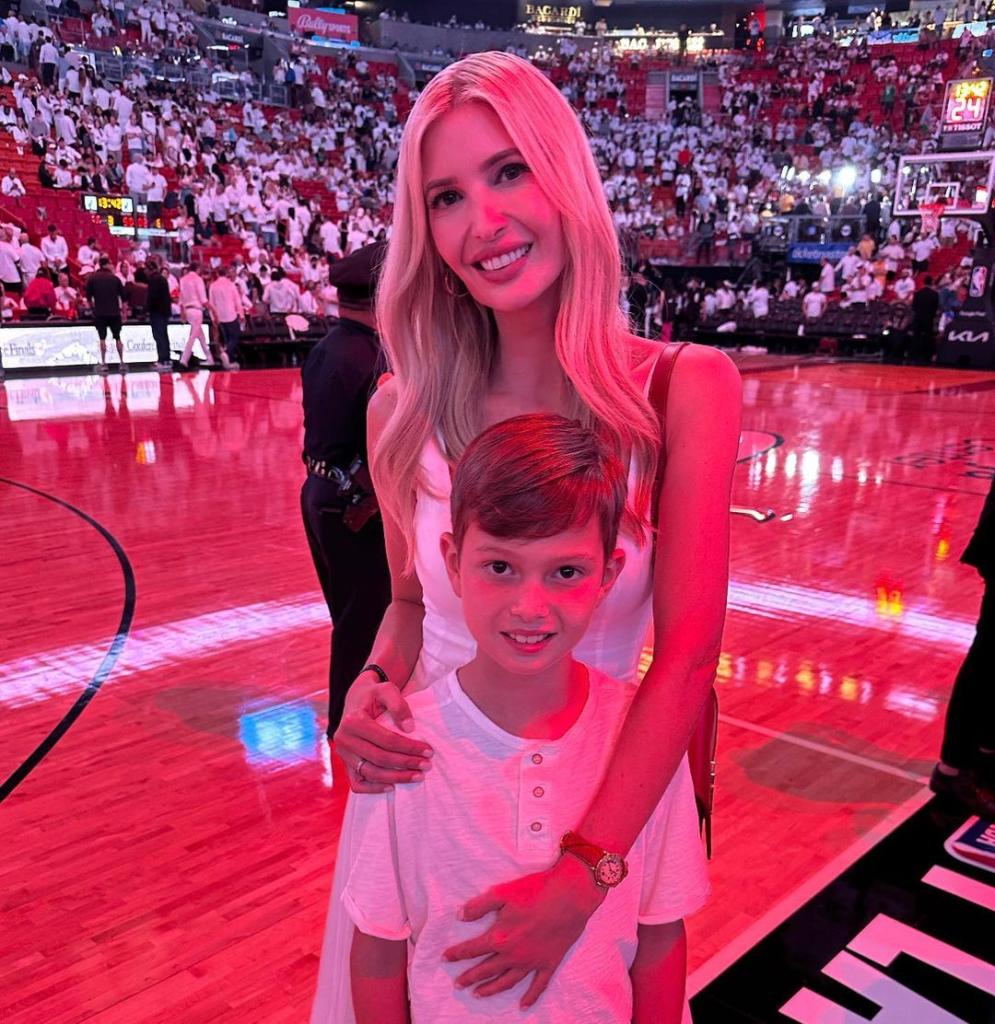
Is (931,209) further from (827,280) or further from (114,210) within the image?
(114,210)

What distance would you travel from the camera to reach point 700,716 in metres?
1.21

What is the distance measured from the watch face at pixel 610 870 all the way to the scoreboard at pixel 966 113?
63.3 ft

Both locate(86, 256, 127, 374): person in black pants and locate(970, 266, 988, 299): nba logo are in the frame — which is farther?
locate(970, 266, 988, 299): nba logo

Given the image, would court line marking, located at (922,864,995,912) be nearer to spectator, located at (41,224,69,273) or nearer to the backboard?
spectator, located at (41,224,69,273)

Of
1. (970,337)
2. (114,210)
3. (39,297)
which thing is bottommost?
(970,337)

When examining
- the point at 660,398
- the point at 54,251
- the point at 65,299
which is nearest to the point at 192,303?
the point at 65,299

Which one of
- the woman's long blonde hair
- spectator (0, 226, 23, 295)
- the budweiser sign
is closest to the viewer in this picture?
the woman's long blonde hair

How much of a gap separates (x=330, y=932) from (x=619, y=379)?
82 centimetres

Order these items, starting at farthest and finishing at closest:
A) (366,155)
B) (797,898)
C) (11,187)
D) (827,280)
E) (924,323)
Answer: (366,155) → (827,280) → (924,323) → (11,187) → (797,898)

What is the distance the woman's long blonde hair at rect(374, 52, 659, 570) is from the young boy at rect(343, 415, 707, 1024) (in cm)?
15

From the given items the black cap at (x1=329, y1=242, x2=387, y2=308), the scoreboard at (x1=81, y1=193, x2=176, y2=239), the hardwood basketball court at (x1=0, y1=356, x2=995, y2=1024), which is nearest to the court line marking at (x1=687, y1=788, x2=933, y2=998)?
→ the hardwood basketball court at (x1=0, y1=356, x2=995, y2=1024)

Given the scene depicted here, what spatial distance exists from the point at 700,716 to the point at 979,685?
A: 1.87m

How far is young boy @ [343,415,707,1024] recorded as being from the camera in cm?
99

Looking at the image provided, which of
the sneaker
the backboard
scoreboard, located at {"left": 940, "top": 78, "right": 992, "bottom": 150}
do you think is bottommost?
the sneaker
